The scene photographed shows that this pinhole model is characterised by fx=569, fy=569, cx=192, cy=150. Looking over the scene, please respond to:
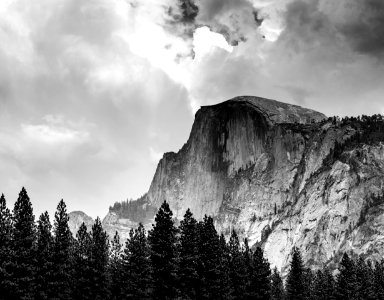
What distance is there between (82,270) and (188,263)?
57.7 ft

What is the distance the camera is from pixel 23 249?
210ft

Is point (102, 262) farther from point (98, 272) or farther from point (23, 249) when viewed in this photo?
point (23, 249)

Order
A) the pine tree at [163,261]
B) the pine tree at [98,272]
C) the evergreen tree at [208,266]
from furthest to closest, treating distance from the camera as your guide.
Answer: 1. the pine tree at [98,272]
2. the evergreen tree at [208,266]
3. the pine tree at [163,261]

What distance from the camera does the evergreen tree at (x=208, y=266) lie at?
72062 millimetres

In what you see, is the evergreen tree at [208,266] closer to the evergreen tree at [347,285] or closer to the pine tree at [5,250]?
the pine tree at [5,250]

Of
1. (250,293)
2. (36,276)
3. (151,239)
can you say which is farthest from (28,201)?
(250,293)

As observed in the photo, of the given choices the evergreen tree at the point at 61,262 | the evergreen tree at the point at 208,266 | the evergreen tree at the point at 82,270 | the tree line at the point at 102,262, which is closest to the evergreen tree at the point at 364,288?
the tree line at the point at 102,262

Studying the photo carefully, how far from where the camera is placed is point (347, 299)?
116000mm

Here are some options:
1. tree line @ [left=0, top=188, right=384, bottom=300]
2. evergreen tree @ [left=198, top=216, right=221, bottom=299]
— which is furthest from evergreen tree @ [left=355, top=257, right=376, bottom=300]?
evergreen tree @ [left=198, top=216, right=221, bottom=299]

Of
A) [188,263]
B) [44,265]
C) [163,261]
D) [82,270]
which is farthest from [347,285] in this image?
[44,265]

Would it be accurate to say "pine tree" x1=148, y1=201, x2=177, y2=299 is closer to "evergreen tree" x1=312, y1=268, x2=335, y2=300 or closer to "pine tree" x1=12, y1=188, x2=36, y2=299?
"pine tree" x1=12, y1=188, x2=36, y2=299

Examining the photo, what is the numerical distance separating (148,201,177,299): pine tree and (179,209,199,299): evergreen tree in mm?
2019

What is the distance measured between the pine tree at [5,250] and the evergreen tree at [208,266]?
23.2 m

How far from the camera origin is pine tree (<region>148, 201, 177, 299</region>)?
66.4 m
